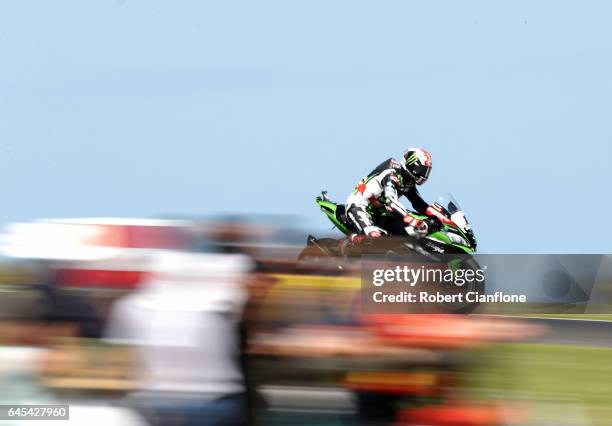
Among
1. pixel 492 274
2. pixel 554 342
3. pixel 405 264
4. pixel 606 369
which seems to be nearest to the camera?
pixel 405 264

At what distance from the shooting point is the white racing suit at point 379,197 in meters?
17.5

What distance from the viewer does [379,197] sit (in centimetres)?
1758

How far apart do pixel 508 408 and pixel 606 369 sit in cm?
634

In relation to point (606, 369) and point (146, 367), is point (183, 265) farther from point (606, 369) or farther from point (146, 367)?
point (606, 369)

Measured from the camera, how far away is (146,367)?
5.08 meters

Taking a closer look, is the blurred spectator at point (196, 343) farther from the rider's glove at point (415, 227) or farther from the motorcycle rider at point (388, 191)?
the motorcycle rider at point (388, 191)

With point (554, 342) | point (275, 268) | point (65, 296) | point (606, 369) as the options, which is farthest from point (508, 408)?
point (554, 342)

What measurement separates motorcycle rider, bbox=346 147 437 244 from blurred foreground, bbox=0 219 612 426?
1208 centimetres

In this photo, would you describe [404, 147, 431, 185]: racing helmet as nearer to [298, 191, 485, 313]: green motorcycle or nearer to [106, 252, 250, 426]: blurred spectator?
[298, 191, 485, 313]: green motorcycle

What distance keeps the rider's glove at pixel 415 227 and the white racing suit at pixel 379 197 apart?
203 millimetres

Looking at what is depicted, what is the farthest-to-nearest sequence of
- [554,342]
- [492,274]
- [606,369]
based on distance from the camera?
[492,274] < [554,342] < [606,369]

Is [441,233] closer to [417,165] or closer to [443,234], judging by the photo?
[443,234]

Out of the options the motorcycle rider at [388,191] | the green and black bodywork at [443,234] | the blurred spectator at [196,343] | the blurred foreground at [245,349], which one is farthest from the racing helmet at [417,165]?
the blurred spectator at [196,343]

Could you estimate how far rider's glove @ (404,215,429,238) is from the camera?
16828 millimetres
